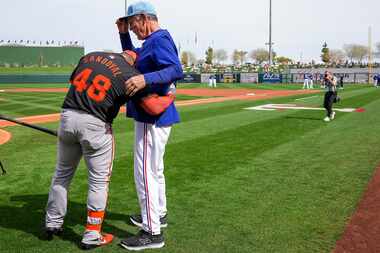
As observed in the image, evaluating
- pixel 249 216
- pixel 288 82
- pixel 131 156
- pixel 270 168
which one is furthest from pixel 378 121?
pixel 288 82

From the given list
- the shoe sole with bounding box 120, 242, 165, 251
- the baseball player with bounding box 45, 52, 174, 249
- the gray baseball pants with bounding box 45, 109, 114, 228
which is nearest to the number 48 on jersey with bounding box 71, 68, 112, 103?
the baseball player with bounding box 45, 52, 174, 249

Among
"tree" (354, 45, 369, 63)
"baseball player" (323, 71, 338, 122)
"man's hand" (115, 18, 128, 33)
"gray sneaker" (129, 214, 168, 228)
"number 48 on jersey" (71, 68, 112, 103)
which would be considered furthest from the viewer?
"tree" (354, 45, 369, 63)

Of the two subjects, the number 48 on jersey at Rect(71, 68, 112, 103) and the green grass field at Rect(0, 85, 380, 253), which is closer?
the number 48 on jersey at Rect(71, 68, 112, 103)

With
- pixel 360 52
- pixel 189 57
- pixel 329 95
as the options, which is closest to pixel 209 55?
pixel 189 57

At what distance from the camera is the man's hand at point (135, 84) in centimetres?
329

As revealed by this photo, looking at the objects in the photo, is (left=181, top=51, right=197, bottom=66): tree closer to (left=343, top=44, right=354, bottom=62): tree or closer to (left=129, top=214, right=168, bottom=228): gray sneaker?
(left=343, top=44, right=354, bottom=62): tree

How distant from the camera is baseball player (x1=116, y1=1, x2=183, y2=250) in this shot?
11.1 ft

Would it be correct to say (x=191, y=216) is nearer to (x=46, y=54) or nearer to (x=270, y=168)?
(x=270, y=168)

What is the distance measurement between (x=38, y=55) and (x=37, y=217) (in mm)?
83042

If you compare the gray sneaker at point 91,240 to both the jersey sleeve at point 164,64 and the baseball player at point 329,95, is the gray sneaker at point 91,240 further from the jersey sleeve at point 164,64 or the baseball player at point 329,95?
the baseball player at point 329,95

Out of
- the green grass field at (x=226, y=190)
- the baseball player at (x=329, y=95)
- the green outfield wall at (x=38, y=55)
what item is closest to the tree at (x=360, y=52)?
the green outfield wall at (x=38, y=55)

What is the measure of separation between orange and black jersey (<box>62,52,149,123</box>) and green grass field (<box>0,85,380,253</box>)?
122cm

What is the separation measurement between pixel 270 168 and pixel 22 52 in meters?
81.5

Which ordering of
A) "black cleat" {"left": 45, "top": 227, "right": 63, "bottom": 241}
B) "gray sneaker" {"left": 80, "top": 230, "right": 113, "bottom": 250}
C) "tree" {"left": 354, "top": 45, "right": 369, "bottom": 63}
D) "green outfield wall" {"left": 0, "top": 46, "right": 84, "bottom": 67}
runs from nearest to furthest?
"gray sneaker" {"left": 80, "top": 230, "right": 113, "bottom": 250} < "black cleat" {"left": 45, "top": 227, "right": 63, "bottom": 241} < "green outfield wall" {"left": 0, "top": 46, "right": 84, "bottom": 67} < "tree" {"left": 354, "top": 45, "right": 369, "bottom": 63}
